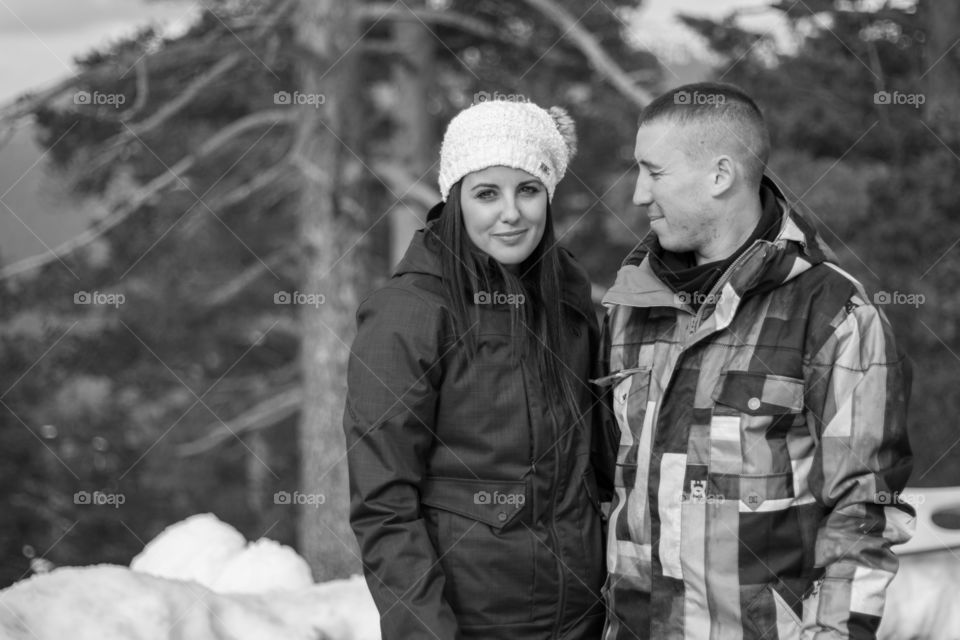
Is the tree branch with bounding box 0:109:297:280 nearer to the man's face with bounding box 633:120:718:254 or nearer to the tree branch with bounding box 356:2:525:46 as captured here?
the tree branch with bounding box 356:2:525:46

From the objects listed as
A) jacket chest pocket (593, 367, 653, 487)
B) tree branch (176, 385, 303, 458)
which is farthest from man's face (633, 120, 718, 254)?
tree branch (176, 385, 303, 458)

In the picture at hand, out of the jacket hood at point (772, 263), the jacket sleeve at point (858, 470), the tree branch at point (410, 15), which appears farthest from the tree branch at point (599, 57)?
the jacket sleeve at point (858, 470)

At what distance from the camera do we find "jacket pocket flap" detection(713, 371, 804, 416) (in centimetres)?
229

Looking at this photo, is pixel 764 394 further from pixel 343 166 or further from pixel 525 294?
pixel 343 166

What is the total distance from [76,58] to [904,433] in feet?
21.9

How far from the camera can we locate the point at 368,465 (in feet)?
7.63

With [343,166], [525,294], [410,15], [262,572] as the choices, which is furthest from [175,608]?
[410,15]

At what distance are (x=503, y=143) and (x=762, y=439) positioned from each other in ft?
3.03

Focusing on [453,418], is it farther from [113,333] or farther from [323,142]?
[113,333]

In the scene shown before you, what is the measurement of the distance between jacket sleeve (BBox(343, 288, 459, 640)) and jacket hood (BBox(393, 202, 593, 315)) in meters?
0.17

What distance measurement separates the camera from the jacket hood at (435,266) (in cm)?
252

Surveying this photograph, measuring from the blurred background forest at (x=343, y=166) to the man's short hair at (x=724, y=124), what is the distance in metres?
3.63

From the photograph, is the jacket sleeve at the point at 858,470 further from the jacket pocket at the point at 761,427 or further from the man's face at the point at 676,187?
the man's face at the point at 676,187

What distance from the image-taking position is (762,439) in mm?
2309
